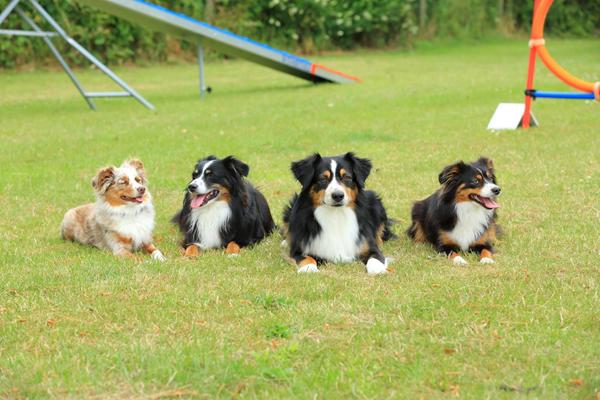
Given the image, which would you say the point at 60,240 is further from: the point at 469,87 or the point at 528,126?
the point at 469,87

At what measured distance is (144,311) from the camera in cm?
475

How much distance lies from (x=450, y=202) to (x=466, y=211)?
6.0 inches

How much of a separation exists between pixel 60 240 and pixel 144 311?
241 centimetres

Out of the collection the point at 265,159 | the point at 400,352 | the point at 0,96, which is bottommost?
the point at 0,96

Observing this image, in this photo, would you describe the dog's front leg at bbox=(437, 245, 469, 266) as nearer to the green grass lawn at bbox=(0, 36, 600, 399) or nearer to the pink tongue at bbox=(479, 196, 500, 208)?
the green grass lawn at bbox=(0, 36, 600, 399)

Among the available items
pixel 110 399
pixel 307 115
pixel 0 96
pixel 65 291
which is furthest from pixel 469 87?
pixel 110 399

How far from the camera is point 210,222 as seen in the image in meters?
6.44

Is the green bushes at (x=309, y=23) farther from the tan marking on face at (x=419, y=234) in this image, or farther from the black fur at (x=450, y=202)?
the black fur at (x=450, y=202)

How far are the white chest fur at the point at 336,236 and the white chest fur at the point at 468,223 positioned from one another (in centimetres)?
83

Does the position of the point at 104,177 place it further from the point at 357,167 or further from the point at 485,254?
the point at 485,254

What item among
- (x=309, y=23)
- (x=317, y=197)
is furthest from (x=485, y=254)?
(x=309, y=23)

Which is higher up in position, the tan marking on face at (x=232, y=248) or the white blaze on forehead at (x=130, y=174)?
the white blaze on forehead at (x=130, y=174)

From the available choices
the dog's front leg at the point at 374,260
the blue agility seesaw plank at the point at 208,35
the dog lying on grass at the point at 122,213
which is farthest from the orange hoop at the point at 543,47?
the blue agility seesaw plank at the point at 208,35

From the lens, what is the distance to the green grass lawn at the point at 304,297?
375 cm
